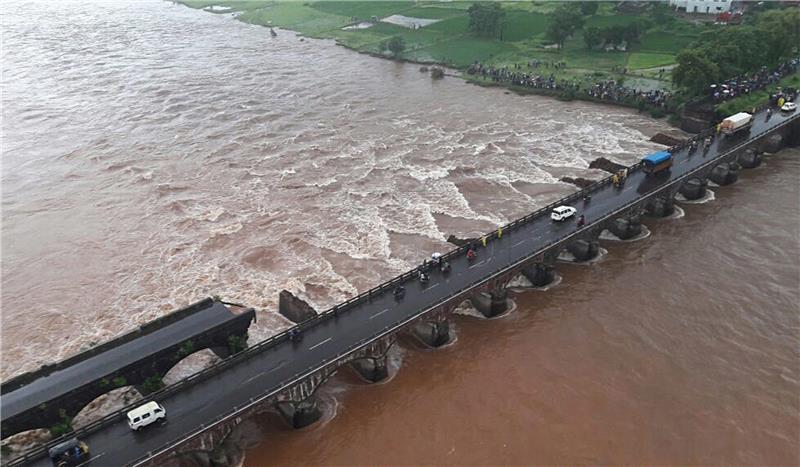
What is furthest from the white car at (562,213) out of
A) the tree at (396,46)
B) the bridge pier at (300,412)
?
the tree at (396,46)

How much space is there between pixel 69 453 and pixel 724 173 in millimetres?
60294

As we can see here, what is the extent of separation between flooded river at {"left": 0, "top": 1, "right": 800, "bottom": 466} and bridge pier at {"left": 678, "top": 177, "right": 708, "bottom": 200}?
1.78 meters

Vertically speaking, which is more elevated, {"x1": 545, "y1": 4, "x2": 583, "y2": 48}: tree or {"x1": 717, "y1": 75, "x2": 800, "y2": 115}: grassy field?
{"x1": 545, "y1": 4, "x2": 583, "y2": 48}: tree

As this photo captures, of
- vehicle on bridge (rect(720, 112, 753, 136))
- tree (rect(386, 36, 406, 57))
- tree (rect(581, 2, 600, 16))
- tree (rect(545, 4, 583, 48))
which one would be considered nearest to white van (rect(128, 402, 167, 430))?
vehicle on bridge (rect(720, 112, 753, 136))

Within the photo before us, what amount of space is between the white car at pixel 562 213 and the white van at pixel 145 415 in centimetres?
3126

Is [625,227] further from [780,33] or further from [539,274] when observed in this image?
[780,33]

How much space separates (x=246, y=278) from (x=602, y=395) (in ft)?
92.4

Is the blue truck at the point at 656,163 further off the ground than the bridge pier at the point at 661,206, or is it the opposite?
the blue truck at the point at 656,163

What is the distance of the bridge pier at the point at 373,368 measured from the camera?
3406 centimetres

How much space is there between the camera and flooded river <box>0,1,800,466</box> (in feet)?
102

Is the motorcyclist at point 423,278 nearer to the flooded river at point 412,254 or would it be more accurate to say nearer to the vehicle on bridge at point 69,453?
the flooded river at point 412,254

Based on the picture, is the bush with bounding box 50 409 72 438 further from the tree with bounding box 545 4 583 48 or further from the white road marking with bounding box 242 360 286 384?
the tree with bounding box 545 4 583 48

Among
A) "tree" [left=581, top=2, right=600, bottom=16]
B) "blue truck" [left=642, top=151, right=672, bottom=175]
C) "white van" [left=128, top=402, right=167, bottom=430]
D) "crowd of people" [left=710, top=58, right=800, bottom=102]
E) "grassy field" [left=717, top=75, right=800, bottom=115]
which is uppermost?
"tree" [left=581, top=2, right=600, bottom=16]

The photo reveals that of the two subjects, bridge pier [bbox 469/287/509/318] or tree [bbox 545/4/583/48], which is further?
tree [bbox 545/4/583/48]
